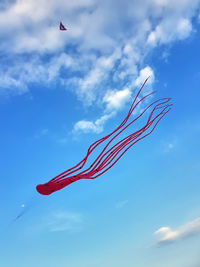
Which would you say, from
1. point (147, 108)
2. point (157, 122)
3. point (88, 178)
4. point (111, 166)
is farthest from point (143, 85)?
point (88, 178)

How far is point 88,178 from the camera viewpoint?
17.4 meters

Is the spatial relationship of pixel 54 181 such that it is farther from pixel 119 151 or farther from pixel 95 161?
pixel 119 151

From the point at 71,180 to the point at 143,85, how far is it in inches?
327

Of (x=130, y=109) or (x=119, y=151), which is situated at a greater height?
(x=130, y=109)

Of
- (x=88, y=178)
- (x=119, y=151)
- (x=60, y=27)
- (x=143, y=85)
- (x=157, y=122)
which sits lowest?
(x=88, y=178)

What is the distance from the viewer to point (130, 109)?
1881 centimetres

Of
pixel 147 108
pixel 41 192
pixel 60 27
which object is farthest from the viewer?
pixel 60 27

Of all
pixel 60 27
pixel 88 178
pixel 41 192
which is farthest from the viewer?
pixel 60 27

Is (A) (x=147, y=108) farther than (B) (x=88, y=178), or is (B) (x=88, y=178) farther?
(A) (x=147, y=108)

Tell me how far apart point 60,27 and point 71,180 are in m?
14.3

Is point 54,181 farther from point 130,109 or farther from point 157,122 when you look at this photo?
point 157,122

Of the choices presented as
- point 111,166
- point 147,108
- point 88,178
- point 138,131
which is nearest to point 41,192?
point 88,178

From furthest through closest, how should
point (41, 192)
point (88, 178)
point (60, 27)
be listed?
point (60, 27) < point (41, 192) < point (88, 178)

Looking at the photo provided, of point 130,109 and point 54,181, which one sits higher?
point 130,109
